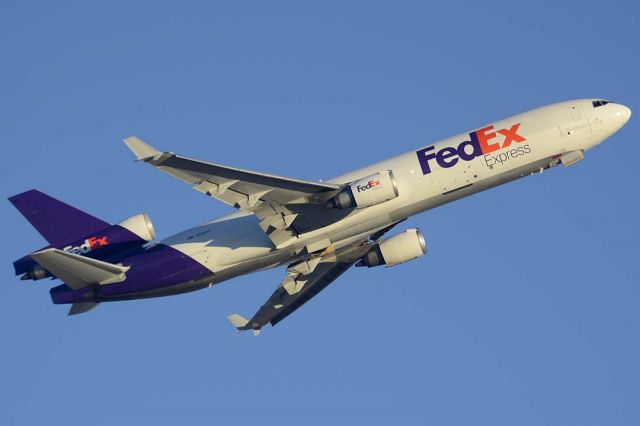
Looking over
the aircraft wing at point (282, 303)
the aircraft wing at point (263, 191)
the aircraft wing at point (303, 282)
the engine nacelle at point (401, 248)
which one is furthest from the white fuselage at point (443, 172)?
the aircraft wing at point (282, 303)

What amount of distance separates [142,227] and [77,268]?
3.85 meters

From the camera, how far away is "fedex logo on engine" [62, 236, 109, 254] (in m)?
58.3

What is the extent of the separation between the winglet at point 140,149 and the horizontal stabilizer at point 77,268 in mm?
6877

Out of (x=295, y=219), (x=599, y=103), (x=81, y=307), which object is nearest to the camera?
(x=295, y=219)

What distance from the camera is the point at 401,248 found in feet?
198

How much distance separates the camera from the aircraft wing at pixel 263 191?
5266cm

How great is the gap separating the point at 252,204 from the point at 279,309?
1220 centimetres

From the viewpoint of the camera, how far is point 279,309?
2628 inches

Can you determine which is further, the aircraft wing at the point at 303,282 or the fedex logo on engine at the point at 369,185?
the aircraft wing at the point at 303,282

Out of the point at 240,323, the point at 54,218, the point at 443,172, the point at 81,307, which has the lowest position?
the point at 240,323

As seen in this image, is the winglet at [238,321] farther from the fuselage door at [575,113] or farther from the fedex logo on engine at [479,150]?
the fuselage door at [575,113]

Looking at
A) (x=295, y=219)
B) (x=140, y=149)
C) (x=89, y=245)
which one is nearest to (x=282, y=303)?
(x=295, y=219)

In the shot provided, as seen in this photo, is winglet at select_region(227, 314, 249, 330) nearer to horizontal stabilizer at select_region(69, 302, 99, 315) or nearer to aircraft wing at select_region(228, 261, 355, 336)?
aircraft wing at select_region(228, 261, 355, 336)

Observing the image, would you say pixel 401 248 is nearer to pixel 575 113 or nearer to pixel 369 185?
pixel 369 185
